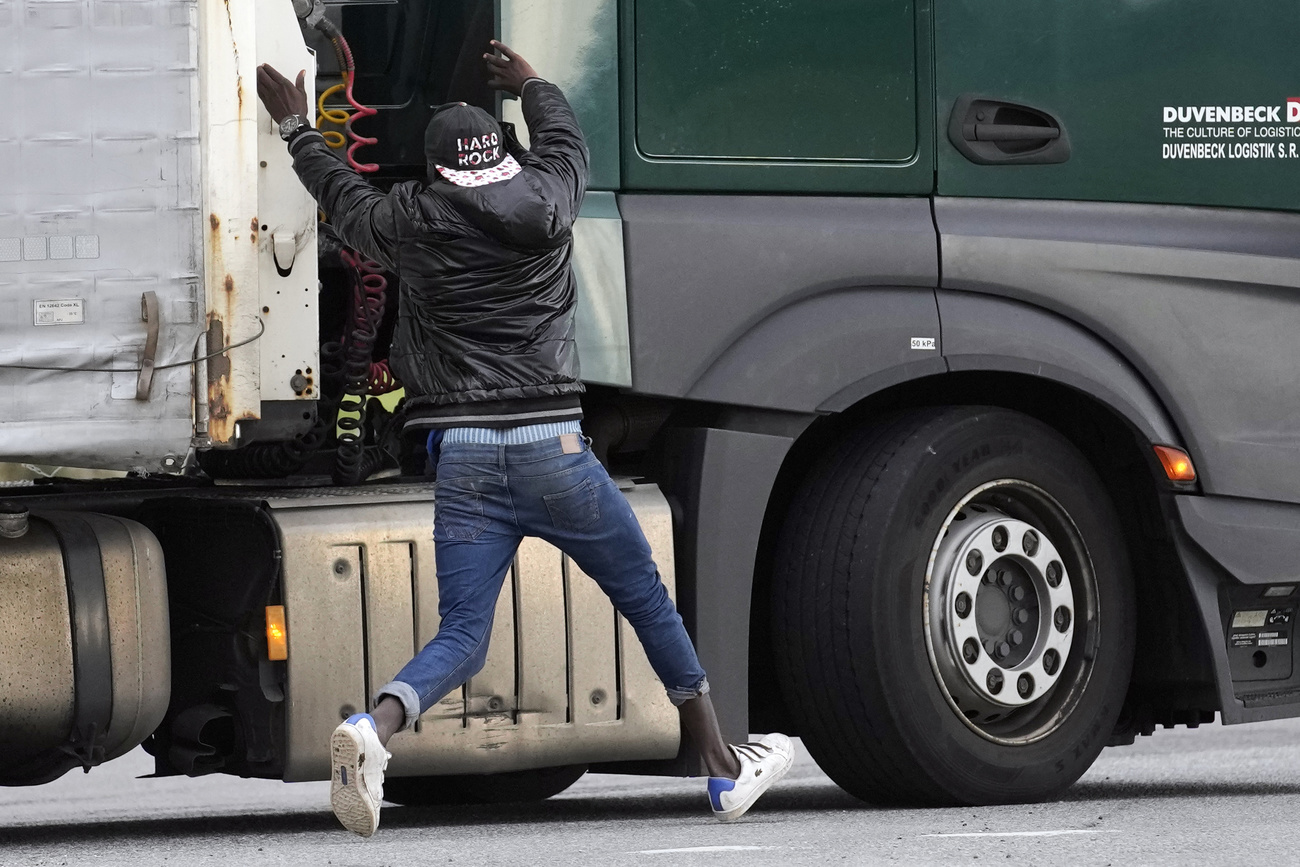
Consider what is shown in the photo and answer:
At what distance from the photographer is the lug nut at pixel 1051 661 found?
585 centimetres

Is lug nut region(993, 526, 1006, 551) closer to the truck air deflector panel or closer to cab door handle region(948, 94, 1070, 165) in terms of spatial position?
the truck air deflector panel

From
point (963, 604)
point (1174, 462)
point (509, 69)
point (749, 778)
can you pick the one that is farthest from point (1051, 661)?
point (509, 69)

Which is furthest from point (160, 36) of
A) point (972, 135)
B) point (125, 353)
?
point (972, 135)

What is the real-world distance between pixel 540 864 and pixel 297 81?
79.7 inches

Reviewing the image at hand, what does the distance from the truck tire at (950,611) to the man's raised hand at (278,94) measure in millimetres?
1710

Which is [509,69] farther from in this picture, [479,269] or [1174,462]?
[1174,462]

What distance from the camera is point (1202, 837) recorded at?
4871 mm

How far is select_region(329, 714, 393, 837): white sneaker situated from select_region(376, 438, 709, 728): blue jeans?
261 millimetres

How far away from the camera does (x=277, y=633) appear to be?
205 inches

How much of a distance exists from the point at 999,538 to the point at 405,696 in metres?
1.80

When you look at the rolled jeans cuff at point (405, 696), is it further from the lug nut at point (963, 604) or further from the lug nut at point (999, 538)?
the lug nut at point (999, 538)

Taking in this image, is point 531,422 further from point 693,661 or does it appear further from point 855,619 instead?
point 855,619

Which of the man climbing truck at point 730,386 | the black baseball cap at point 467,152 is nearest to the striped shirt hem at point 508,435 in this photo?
the man climbing truck at point 730,386

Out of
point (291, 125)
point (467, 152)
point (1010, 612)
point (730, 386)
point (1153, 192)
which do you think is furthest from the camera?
point (1153, 192)
